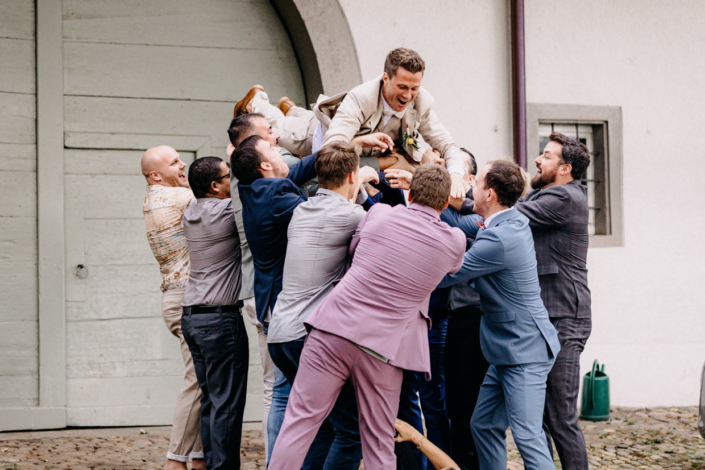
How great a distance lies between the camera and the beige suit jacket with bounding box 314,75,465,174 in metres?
3.81

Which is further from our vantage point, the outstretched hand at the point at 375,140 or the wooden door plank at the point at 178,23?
the wooden door plank at the point at 178,23

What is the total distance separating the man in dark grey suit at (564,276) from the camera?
13.3ft

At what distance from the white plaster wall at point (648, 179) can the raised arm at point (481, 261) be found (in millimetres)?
3347

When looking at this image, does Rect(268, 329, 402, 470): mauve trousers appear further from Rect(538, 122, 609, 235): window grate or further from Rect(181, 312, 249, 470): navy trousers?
Rect(538, 122, 609, 235): window grate

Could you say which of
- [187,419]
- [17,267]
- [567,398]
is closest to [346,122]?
[567,398]

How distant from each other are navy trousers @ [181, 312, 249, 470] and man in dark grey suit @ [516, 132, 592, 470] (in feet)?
5.81

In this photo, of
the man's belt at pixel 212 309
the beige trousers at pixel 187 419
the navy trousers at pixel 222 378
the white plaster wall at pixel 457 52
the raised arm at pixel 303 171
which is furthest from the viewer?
the white plaster wall at pixel 457 52

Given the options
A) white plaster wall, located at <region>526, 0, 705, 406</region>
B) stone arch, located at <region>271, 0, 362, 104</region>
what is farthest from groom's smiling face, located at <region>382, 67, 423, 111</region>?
white plaster wall, located at <region>526, 0, 705, 406</region>

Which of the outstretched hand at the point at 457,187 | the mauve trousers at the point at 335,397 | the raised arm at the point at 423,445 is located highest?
the outstretched hand at the point at 457,187

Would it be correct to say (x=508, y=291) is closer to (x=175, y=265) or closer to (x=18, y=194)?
(x=175, y=265)

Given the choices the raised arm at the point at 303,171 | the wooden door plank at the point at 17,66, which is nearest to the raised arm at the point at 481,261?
the raised arm at the point at 303,171

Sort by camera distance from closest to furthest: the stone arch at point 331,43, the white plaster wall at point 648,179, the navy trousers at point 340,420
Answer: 1. the navy trousers at point 340,420
2. the stone arch at point 331,43
3. the white plaster wall at point 648,179

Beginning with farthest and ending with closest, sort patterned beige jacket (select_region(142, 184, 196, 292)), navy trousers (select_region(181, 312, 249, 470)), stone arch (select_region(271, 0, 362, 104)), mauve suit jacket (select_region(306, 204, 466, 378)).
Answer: stone arch (select_region(271, 0, 362, 104)) → patterned beige jacket (select_region(142, 184, 196, 292)) → navy trousers (select_region(181, 312, 249, 470)) → mauve suit jacket (select_region(306, 204, 466, 378))

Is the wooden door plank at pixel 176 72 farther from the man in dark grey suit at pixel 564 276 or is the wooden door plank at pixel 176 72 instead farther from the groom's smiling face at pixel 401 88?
the man in dark grey suit at pixel 564 276
